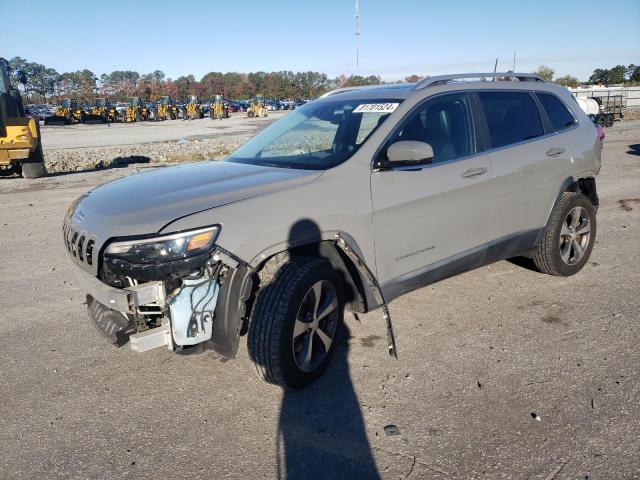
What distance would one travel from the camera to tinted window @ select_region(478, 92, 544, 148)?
173 inches

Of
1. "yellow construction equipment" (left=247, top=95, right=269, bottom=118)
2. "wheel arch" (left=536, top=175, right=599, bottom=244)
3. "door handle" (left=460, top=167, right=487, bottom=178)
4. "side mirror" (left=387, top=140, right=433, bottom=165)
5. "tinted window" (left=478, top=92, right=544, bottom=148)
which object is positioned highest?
"yellow construction equipment" (left=247, top=95, right=269, bottom=118)

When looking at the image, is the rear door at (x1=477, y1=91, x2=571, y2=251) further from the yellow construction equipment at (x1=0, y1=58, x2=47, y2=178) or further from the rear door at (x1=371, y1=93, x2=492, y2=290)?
the yellow construction equipment at (x1=0, y1=58, x2=47, y2=178)

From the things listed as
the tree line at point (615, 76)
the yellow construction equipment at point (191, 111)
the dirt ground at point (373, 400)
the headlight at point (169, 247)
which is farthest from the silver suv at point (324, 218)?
the tree line at point (615, 76)

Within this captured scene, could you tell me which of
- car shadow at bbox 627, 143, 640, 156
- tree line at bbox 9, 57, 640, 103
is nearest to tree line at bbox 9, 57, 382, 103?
tree line at bbox 9, 57, 640, 103

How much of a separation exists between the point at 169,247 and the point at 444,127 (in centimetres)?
234

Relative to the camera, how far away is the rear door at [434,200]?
3.62 meters

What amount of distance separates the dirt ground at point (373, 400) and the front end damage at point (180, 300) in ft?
1.56

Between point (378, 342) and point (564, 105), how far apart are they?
3050 mm

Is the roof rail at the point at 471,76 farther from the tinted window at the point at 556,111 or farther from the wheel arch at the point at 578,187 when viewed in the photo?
the wheel arch at the point at 578,187

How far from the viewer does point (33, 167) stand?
46.0 ft

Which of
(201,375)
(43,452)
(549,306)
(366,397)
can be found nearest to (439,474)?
(366,397)

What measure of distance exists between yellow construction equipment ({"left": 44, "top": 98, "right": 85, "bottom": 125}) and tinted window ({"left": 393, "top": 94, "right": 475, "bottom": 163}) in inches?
1932

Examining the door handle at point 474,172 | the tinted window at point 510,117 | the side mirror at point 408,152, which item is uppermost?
the tinted window at point 510,117

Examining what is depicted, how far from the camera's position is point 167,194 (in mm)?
3277
